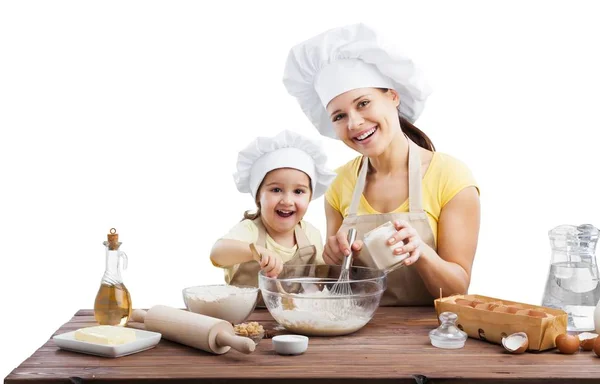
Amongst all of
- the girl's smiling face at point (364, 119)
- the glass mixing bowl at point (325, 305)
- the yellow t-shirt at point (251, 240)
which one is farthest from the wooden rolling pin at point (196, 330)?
the girl's smiling face at point (364, 119)

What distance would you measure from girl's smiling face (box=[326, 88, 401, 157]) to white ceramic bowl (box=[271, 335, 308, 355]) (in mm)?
1097

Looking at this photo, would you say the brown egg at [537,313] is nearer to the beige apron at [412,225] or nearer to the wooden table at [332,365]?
the wooden table at [332,365]

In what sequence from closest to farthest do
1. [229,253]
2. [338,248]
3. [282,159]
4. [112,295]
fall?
[112,295] → [338,248] → [229,253] → [282,159]

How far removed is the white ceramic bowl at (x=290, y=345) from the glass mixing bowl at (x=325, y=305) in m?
0.17

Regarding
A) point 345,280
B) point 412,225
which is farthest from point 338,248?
point 412,225

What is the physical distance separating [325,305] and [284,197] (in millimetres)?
861

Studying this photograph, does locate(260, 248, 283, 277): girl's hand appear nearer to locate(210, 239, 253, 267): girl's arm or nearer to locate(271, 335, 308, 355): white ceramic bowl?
locate(210, 239, 253, 267): girl's arm

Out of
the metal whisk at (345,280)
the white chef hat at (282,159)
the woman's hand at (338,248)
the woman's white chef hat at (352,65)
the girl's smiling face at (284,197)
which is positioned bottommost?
the metal whisk at (345,280)

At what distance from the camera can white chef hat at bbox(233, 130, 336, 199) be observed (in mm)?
2965

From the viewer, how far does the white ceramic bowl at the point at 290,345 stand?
6.47 feet

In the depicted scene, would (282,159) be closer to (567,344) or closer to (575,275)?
(575,275)

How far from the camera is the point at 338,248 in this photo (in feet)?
8.48

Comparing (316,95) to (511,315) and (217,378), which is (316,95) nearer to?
(511,315)

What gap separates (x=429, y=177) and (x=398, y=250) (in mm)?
644
